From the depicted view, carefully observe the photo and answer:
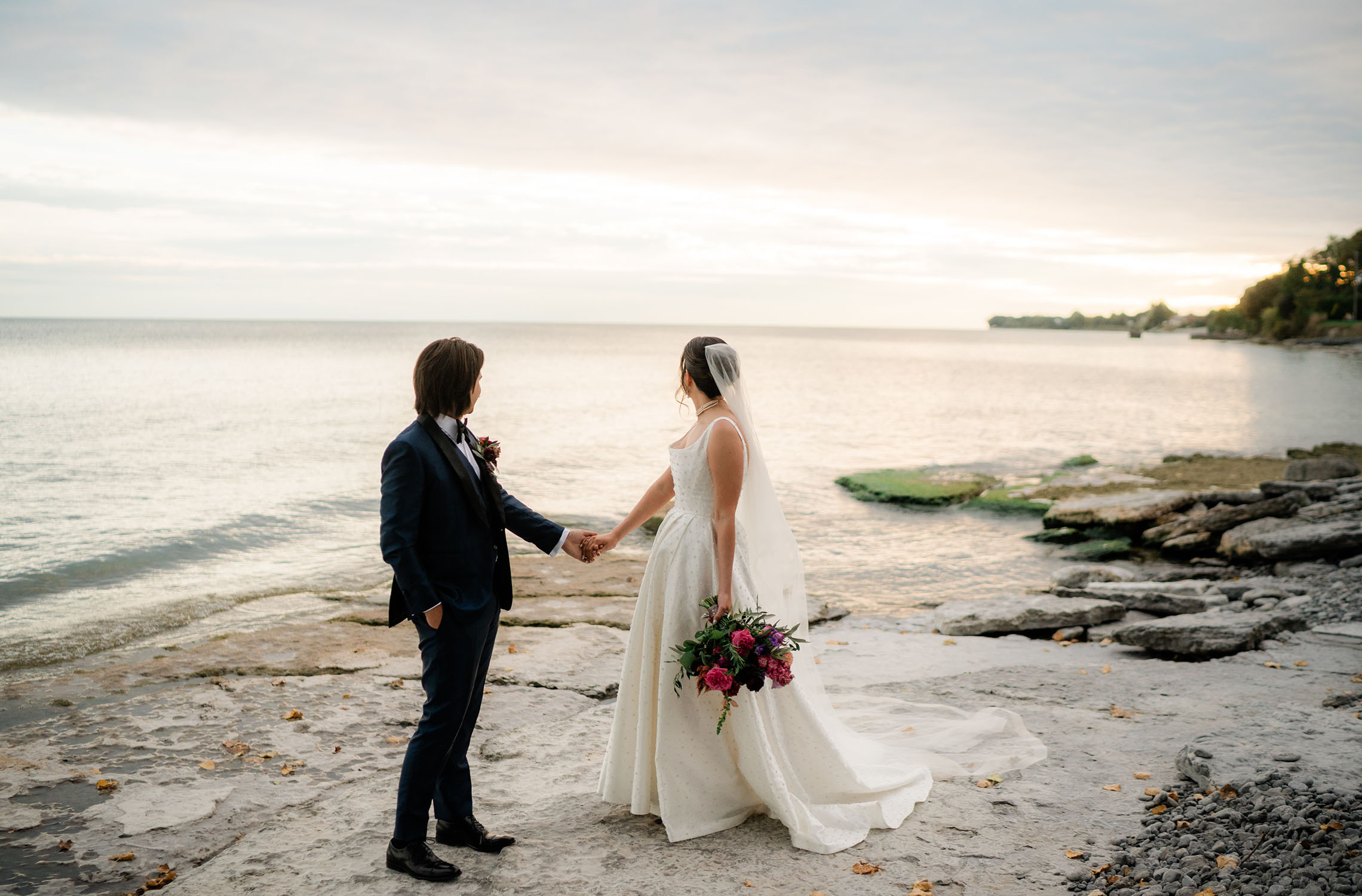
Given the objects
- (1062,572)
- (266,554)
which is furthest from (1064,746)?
(266,554)

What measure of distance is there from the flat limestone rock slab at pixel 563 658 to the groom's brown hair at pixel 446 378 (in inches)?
148

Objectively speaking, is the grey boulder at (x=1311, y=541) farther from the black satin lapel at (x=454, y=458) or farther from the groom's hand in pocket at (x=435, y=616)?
the groom's hand in pocket at (x=435, y=616)

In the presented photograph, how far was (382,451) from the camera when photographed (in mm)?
29953

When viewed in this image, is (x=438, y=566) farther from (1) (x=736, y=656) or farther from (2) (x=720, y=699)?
(2) (x=720, y=699)

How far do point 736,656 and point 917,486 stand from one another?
64.0 feet

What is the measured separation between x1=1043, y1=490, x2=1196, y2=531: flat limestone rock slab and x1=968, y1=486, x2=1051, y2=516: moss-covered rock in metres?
1.46

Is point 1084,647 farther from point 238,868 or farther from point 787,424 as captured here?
point 787,424

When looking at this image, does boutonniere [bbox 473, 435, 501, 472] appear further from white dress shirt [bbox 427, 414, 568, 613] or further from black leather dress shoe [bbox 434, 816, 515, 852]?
black leather dress shoe [bbox 434, 816, 515, 852]

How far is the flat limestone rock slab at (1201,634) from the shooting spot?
7828 millimetres

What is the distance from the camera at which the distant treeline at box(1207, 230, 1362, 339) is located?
352 feet

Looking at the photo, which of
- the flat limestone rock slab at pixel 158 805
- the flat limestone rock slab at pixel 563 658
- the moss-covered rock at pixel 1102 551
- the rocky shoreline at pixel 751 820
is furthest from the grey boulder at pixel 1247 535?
the flat limestone rock slab at pixel 158 805

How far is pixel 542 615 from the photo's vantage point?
33.0ft

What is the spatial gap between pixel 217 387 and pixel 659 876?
5389 centimetres

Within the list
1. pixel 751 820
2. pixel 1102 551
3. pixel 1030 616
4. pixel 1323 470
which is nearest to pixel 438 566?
pixel 751 820
